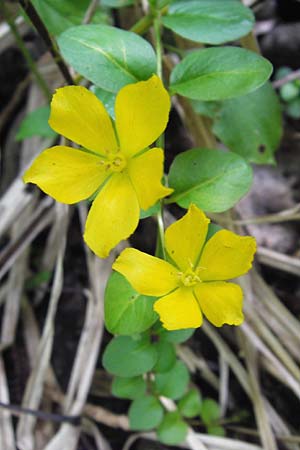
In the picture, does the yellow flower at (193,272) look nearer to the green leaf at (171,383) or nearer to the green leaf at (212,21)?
the green leaf at (171,383)

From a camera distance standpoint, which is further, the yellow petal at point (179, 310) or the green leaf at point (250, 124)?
the green leaf at point (250, 124)

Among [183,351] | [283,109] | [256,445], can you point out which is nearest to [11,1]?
[283,109]

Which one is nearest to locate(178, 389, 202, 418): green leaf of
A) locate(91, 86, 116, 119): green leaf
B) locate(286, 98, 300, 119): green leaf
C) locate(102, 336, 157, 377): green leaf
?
locate(102, 336, 157, 377): green leaf

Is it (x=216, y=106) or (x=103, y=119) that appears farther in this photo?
(x=216, y=106)

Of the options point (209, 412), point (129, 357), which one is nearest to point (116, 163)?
point (129, 357)

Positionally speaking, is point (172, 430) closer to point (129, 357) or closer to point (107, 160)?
point (129, 357)

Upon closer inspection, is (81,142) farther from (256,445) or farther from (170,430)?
(256,445)

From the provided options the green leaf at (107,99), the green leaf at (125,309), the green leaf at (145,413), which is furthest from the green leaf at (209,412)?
the green leaf at (107,99)
